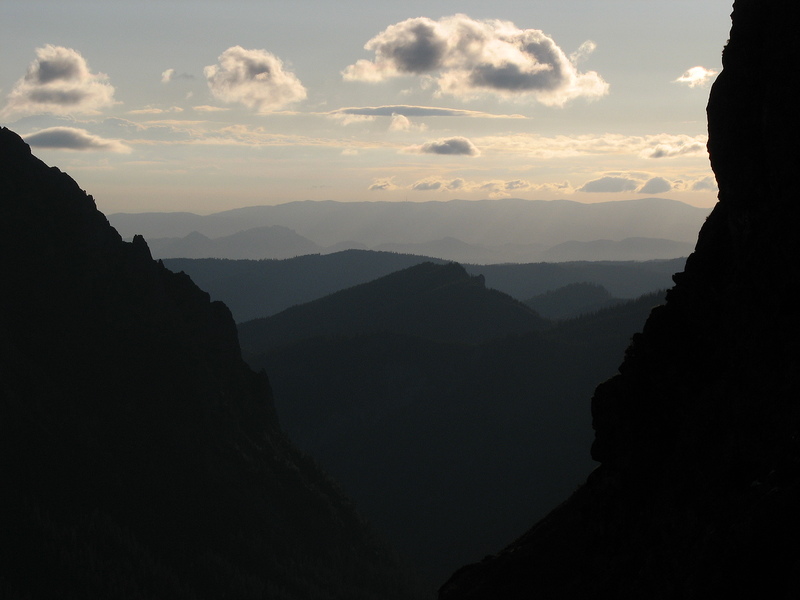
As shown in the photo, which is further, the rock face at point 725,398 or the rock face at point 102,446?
the rock face at point 102,446

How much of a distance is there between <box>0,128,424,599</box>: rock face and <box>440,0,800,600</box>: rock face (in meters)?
129

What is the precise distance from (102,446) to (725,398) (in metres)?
162

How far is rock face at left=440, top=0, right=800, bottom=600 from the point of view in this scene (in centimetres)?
2744

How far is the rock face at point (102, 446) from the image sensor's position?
510ft

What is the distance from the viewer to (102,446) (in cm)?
17650

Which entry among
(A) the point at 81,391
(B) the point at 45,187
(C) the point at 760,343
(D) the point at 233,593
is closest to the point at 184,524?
(D) the point at 233,593

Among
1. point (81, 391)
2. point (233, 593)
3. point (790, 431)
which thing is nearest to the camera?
point (790, 431)

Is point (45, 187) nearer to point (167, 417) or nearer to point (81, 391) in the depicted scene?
point (81, 391)

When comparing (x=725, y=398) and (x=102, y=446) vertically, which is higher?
(x=725, y=398)

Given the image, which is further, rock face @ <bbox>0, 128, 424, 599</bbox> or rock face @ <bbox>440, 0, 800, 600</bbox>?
rock face @ <bbox>0, 128, 424, 599</bbox>

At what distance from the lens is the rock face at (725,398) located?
27438 mm

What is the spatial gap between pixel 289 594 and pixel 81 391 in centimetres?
6207

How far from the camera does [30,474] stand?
6216 inches

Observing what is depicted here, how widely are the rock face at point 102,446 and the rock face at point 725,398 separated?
129365mm
